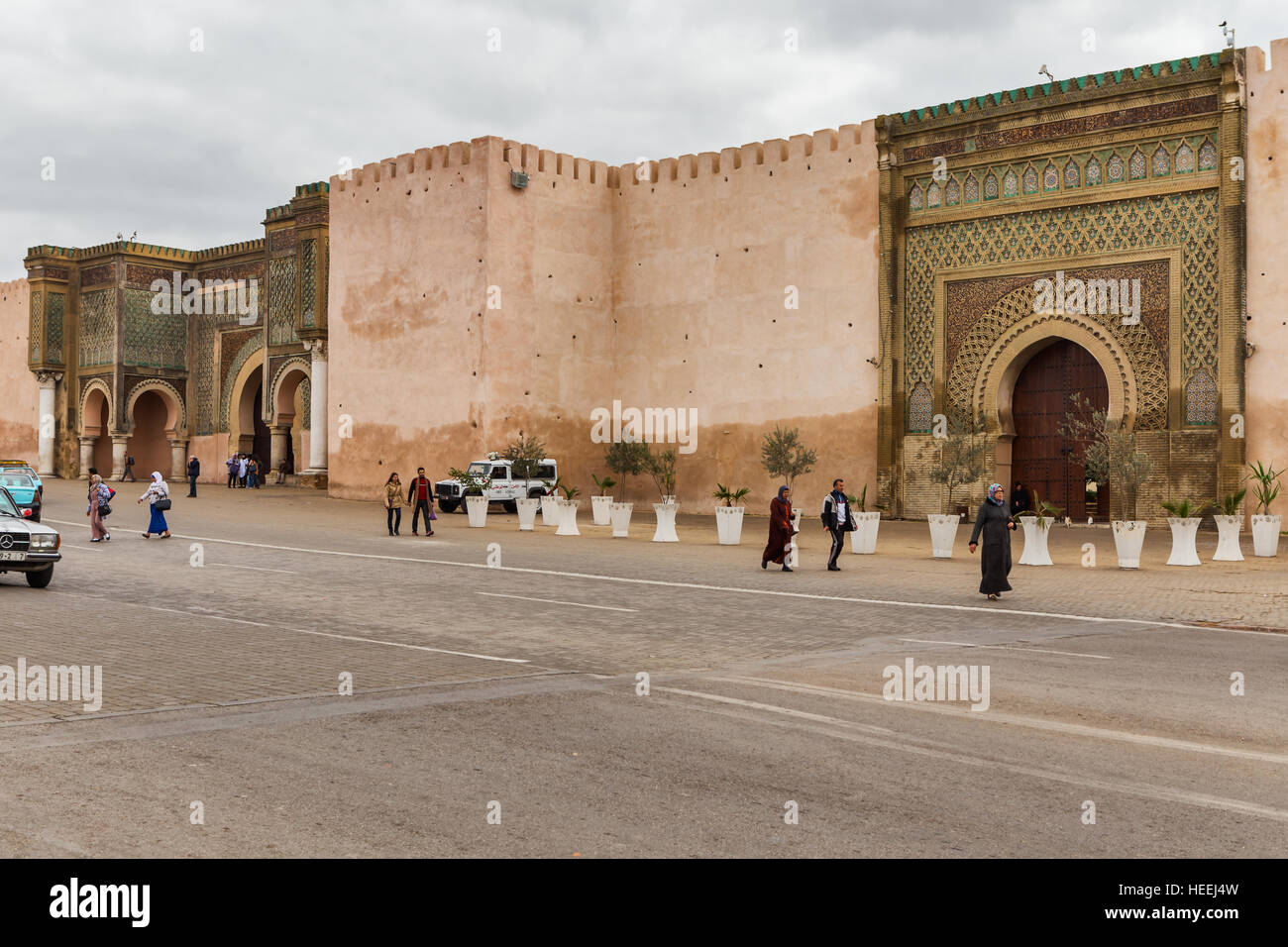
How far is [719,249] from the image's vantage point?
3169 cm

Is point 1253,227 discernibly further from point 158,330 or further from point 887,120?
point 158,330

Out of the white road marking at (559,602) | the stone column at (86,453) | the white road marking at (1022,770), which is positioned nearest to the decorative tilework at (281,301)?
the stone column at (86,453)

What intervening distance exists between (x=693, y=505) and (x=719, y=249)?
20.9 feet

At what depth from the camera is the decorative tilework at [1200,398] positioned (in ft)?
79.4

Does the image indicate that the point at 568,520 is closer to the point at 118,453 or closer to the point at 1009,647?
the point at 1009,647

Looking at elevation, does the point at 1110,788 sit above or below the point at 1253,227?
below

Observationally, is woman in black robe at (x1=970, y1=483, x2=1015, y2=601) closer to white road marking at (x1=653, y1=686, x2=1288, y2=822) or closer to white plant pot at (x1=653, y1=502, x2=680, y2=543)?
white road marking at (x1=653, y1=686, x2=1288, y2=822)

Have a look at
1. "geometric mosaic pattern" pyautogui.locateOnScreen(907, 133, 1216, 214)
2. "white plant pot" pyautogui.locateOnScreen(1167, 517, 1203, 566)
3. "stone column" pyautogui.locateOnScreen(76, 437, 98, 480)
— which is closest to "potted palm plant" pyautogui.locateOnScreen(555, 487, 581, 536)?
"geometric mosaic pattern" pyautogui.locateOnScreen(907, 133, 1216, 214)

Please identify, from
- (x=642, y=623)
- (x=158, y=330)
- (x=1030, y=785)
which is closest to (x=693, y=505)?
(x=642, y=623)

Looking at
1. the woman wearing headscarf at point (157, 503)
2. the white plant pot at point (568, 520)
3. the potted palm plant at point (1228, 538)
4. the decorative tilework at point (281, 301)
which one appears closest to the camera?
the potted palm plant at point (1228, 538)

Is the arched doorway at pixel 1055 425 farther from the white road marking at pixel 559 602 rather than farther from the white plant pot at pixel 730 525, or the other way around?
the white road marking at pixel 559 602

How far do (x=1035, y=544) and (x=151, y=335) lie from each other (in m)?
36.4

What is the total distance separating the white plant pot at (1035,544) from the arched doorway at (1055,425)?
7721 millimetres

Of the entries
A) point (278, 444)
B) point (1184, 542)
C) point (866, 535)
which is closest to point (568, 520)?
point (866, 535)
